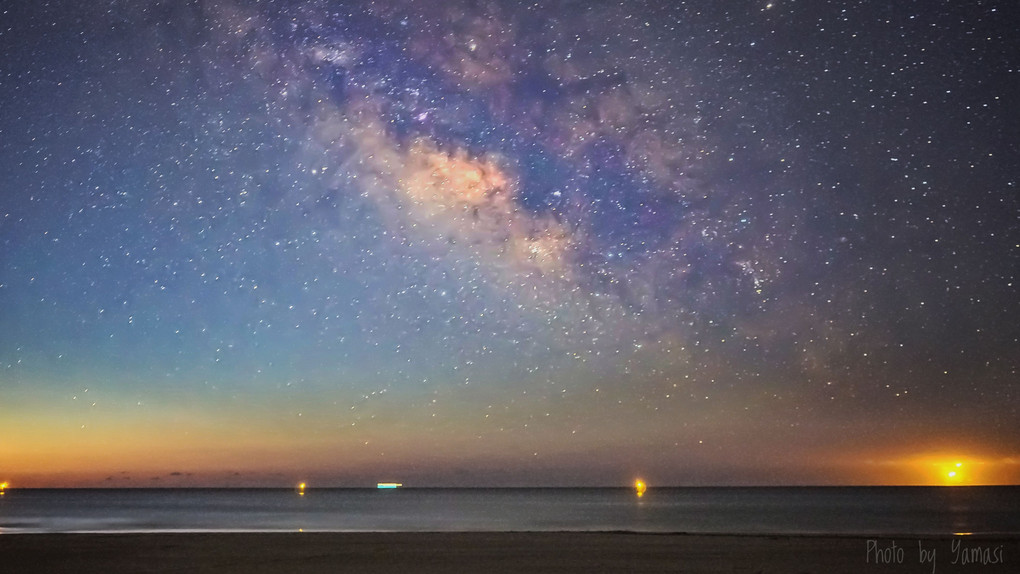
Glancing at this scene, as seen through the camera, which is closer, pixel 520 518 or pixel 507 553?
pixel 507 553

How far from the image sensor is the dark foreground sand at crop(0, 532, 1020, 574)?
1480cm

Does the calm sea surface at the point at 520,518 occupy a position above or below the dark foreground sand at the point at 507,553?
below

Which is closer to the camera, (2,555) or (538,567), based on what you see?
(538,567)

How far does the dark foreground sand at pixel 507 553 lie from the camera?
14797mm

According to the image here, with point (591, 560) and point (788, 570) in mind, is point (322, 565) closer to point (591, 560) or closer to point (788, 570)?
point (591, 560)

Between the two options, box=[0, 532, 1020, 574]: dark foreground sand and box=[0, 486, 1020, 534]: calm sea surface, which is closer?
box=[0, 532, 1020, 574]: dark foreground sand

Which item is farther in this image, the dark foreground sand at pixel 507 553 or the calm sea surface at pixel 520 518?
the calm sea surface at pixel 520 518

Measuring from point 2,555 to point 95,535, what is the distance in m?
5.19

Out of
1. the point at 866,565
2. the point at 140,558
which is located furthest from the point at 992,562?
the point at 140,558

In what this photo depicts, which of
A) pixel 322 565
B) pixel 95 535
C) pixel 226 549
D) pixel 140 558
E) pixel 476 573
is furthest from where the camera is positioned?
pixel 95 535

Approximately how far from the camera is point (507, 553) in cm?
1702

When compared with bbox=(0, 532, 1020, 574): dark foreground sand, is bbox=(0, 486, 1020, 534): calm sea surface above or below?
below

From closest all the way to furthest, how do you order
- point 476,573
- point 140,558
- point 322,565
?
point 476,573, point 322,565, point 140,558

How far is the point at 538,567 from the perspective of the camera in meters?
14.9
